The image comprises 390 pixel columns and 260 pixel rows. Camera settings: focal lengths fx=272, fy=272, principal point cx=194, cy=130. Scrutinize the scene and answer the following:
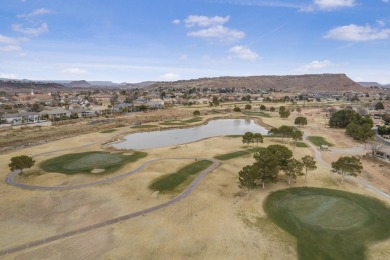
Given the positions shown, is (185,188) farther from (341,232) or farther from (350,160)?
(350,160)

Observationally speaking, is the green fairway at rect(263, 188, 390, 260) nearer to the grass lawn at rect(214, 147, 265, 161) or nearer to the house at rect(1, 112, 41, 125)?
the grass lawn at rect(214, 147, 265, 161)

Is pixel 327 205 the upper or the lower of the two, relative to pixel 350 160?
lower

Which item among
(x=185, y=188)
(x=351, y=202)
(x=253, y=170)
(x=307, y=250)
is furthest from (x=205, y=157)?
(x=307, y=250)

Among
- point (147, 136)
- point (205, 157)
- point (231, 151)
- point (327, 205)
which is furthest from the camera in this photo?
point (147, 136)

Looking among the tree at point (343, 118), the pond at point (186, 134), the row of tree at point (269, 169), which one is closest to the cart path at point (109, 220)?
the row of tree at point (269, 169)

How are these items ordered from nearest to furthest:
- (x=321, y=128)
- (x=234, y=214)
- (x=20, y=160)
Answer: (x=234, y=214), (x=20, y=160), (x=321, y=128)

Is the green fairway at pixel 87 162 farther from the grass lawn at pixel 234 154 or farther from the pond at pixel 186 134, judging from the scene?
the grass lawn at pixel 234 154
